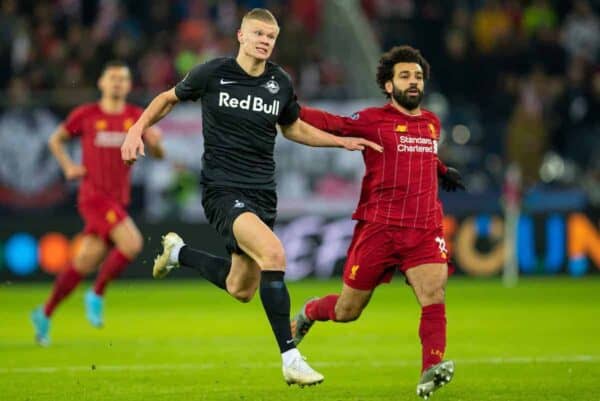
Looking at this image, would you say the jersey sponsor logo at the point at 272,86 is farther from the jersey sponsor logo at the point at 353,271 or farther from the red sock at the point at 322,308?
the red sock at the point at 322,308

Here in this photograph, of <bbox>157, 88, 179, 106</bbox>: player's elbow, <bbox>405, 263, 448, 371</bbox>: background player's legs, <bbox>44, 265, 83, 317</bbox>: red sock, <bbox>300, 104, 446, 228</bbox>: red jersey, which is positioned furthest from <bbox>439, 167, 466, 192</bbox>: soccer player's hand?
Answer: <bbox>44, 265, 83, 317</bbox>: red sock

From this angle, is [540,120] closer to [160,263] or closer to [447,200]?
[447,200]

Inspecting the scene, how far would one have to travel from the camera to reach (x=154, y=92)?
20562 mm

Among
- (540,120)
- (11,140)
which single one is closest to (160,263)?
(11,140)

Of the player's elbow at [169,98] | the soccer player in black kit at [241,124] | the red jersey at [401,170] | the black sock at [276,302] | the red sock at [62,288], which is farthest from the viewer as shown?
the red sock at [62,288]

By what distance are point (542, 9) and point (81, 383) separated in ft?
52.1

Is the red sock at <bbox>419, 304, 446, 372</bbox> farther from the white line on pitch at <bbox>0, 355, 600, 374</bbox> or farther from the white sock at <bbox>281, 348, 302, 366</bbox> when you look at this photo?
the white line on pitch at <bbox>0, 355, 600, 374</bbox>

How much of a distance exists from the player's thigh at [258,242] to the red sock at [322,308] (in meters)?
1.11

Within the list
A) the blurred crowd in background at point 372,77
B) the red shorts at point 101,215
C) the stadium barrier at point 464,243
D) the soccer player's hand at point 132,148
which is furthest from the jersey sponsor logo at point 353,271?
the blurred crowd in background at point 372,77

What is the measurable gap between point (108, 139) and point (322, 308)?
450 centimetres

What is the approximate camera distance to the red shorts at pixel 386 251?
919 cm

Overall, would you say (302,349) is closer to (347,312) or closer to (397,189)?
(347,312)

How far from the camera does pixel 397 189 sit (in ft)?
30.7

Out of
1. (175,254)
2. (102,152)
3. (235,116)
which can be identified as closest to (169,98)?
(235,116)
